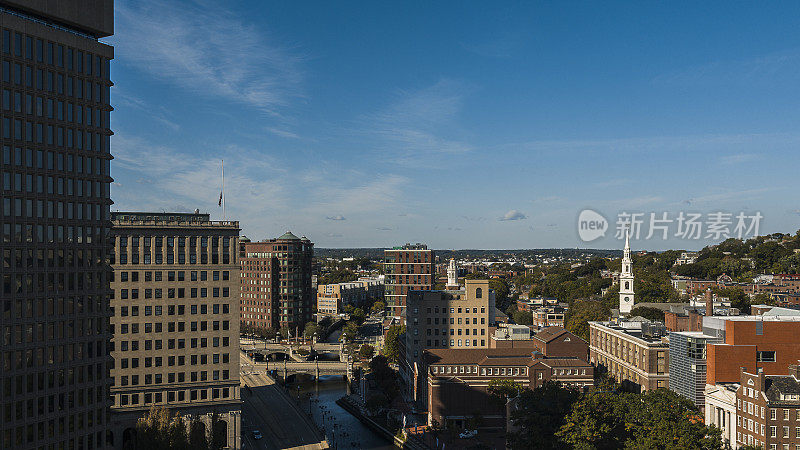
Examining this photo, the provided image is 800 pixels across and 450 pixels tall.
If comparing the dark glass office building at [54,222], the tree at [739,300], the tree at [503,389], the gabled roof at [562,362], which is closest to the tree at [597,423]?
the tree at [503,389]

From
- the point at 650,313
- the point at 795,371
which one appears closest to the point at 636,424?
the point at 795,371

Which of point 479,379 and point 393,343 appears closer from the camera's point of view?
point 479,379

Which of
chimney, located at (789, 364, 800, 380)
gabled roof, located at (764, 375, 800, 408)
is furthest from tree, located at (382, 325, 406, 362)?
gabled roof, located at (764, 375, 800, 408)

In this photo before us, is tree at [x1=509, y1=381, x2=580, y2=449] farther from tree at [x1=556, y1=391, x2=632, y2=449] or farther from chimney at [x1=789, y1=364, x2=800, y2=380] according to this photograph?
chimney at [x1=789, y1=364, x2=800, y2=380]

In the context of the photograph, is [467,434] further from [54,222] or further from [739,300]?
[739,300]

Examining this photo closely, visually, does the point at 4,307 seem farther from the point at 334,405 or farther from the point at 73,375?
the point at 334,405

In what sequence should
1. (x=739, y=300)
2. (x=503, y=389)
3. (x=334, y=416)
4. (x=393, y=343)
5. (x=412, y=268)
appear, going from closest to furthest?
(x=503, y=389)
(x=334, y=416)
(x=393, y=343)
(x=739, y=300)
(x=412, y=268)

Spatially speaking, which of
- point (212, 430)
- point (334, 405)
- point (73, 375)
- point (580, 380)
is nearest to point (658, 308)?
point (580, 380)
